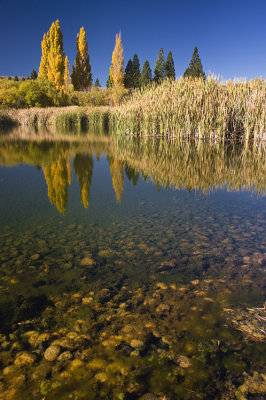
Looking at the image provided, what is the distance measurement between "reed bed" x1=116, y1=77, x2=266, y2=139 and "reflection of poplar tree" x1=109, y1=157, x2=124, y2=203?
3474mm

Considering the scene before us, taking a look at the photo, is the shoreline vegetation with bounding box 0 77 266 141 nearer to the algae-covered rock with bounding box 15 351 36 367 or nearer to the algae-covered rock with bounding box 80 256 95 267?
the algae-covered rock with bounding box 80 256 95 267

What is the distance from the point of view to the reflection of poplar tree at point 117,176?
3208 millimetres

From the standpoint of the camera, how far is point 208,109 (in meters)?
7.55

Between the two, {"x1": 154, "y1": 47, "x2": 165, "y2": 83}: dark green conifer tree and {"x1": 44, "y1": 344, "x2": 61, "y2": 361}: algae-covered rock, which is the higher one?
{"x1": 154, "y1": 47, "x2": 165, "y2": 83}: dark green conifer tree

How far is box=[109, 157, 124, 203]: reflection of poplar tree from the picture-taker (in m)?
3.21

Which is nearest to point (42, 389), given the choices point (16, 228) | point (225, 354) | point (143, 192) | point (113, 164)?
point (225, 354)

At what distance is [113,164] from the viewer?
508cm

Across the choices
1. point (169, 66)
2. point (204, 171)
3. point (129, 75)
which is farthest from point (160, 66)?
point (204, 171)

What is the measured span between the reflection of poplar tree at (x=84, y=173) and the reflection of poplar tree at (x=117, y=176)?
0.34m

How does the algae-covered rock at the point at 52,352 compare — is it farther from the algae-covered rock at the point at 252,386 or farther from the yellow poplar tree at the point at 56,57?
the yellow poplar tree at the point at 56,57

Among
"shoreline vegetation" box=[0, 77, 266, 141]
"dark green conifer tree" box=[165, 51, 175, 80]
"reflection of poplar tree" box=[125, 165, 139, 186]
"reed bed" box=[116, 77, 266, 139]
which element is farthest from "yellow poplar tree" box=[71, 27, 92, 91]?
"reflection of poplar tree" box=[125, 165, 139, 186]

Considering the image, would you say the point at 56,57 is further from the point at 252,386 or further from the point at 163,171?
the point at 252,386

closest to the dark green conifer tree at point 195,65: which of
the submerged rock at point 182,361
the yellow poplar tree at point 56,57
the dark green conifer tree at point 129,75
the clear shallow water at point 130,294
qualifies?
the dark green conifer tree at point 129,75

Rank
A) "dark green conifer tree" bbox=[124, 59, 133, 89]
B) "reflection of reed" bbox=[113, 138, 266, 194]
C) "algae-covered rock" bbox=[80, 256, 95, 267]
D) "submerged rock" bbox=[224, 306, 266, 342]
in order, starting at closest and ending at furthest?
"submerged rock" bbox=[224, 306, 266, 342] → "algae-covered rock" bbox=[80, 256, 95, 267] → "reflection of reed" bbox=[113, 138, 266, 194] → "dark green conifer tree" bbox=[124, 59, 133, 89]
